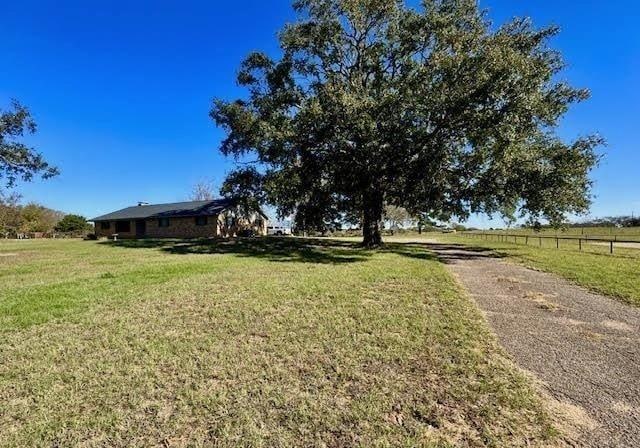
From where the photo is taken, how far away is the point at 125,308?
6566 millimetres

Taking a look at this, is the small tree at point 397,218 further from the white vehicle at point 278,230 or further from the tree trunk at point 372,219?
the tree trunk at point 372,219

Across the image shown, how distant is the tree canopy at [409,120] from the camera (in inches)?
630

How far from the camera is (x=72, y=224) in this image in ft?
174

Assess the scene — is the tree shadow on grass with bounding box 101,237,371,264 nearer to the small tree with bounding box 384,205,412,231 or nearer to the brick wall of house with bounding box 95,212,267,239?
the brick wall of house with bounding box 95,212,267,239

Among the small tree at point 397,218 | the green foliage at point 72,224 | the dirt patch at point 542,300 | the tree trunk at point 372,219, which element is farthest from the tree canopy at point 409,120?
the small tree at point 397,218

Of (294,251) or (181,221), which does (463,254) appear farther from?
(181,221)

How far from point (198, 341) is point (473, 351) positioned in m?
3.42

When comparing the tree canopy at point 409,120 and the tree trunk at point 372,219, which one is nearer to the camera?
the tree canopy at point 409,120

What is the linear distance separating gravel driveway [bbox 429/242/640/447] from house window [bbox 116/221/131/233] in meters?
39.9

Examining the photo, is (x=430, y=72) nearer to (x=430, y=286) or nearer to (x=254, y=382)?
(x=430, y=286)

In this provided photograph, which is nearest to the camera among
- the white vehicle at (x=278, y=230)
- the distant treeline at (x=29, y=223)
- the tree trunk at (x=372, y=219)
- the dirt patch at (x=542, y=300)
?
the dirt patch at (x=542, y=300)

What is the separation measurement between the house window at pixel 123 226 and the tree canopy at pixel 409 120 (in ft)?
79.6

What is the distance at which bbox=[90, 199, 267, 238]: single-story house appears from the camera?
117 ft

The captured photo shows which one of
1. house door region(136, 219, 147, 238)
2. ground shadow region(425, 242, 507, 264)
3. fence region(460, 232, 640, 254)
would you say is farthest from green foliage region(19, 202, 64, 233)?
fence region(460, 232, 640, 254)
